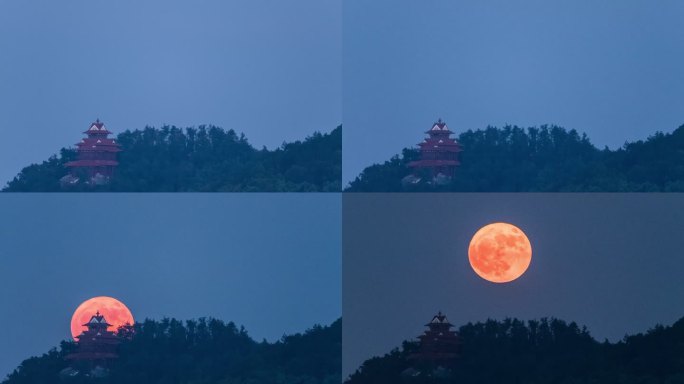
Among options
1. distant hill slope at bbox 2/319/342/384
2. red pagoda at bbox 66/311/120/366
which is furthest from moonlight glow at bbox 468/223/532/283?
red pagoda at bbox 66/311/120/366

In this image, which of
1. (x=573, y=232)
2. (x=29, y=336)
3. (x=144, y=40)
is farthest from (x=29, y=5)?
(x=573, y=232)

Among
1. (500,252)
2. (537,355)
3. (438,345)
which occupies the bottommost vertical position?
(537,355)

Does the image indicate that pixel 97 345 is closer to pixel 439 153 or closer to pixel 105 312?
pixel 105 312

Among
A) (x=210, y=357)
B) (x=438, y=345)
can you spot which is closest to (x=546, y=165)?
(x=438, y=345)

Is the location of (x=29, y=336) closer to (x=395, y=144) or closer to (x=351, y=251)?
(x=351, y=251)

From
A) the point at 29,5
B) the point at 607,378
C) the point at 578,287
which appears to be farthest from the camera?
the point at 29,5

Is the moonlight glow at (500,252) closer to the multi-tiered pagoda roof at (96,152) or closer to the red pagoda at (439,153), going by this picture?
the red pagoda at (439,153)
